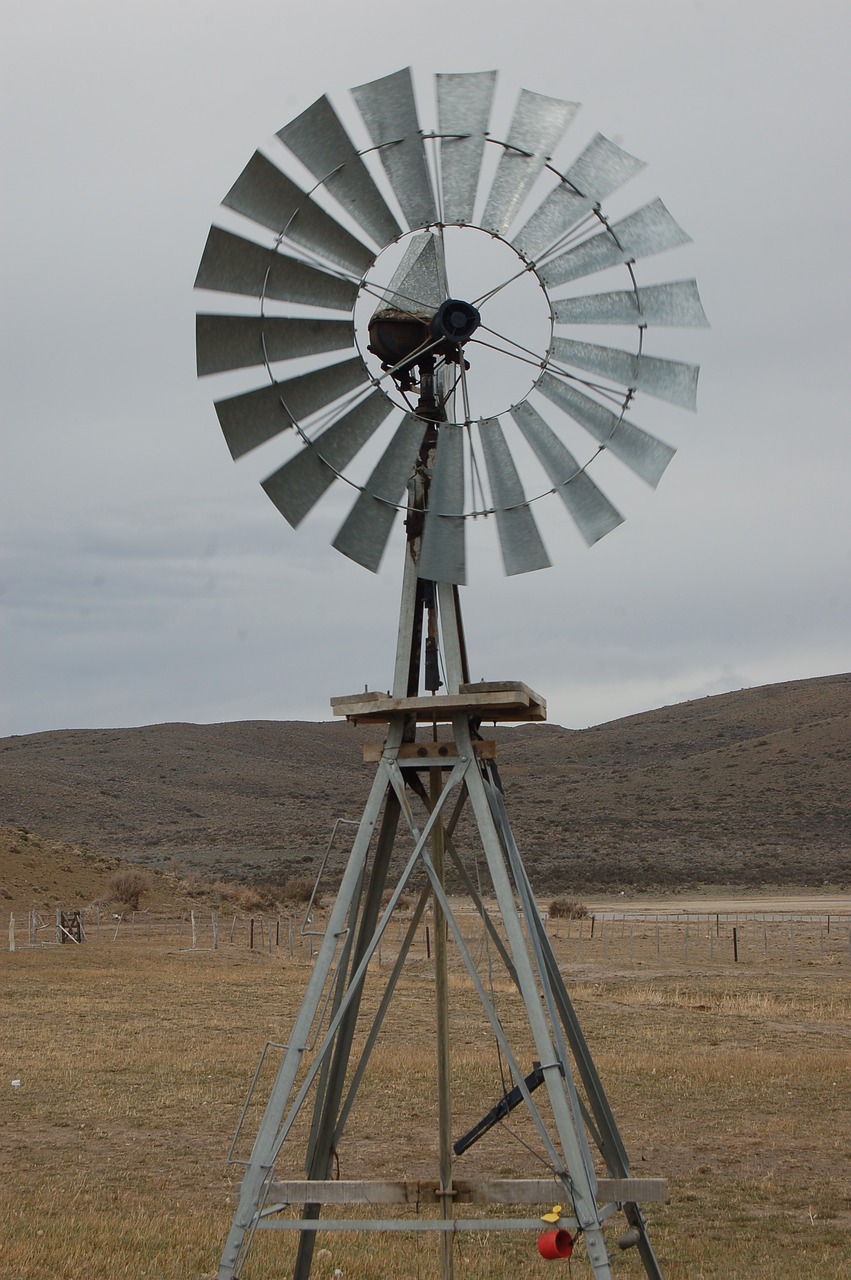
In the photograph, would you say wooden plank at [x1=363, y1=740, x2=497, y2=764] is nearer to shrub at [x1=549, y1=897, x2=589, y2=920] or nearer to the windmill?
the windmill

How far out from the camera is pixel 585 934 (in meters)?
33.6

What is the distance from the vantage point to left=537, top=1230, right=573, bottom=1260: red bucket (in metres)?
5.65

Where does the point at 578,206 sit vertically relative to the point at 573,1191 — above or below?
above

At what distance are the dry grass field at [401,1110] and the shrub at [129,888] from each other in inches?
484

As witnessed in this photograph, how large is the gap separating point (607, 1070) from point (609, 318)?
10621 millimetres

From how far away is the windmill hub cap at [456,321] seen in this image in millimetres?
6629

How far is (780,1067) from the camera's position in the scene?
15398 millimetres

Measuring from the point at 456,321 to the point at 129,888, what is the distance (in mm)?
34519

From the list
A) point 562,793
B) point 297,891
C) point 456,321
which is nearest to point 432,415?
point 456,321

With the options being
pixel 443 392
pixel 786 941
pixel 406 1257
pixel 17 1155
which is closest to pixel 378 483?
pixel 443 392

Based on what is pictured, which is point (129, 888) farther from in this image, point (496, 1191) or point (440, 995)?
Answer: point (496, 1191)

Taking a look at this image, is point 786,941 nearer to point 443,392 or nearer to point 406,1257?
point 406,1257

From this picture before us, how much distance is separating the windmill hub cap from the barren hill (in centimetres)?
4400

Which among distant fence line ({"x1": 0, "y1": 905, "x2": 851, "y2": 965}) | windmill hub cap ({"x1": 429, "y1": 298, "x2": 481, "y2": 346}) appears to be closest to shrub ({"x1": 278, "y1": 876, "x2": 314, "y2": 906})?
distant fence line ({"x1": 0, "y1": 905, "x2": 851, "y2": 965})
